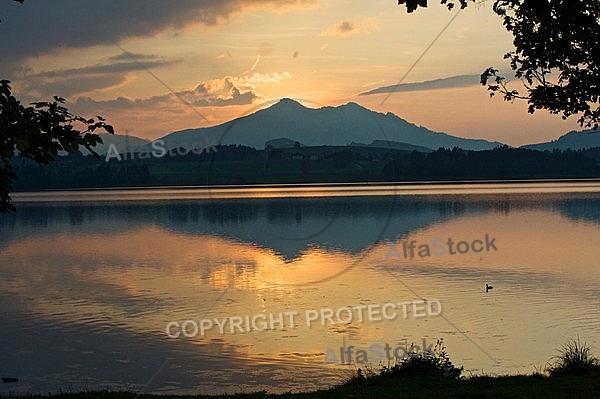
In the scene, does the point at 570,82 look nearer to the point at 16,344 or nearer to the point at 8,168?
the point at 8,168

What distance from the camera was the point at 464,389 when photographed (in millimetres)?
16594

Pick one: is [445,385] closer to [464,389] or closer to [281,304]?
[464,389]

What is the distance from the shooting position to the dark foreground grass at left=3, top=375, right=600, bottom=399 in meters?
15.4

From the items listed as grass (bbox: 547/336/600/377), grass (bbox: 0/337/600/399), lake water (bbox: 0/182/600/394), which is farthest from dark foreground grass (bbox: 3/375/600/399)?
lake water (bbox: 0/182/600/394)

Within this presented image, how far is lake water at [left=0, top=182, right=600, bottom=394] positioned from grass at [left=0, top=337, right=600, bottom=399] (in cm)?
275

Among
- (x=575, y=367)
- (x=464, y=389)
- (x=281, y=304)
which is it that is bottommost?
→ (x=281, y=304)

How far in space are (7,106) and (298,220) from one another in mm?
9707

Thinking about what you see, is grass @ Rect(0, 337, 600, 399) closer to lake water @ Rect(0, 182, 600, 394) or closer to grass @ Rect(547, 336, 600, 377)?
grass @ Rect(547, 336, 600, 377)

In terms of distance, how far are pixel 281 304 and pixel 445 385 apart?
18.2 m

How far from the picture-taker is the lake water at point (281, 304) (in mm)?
23422

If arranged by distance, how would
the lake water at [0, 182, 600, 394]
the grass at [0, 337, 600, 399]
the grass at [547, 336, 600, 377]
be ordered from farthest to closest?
the lake water at [0, 182, 600, 394]
the grass at [547, 336, 600, 377]
the grass at [0, 337, 600, 399]

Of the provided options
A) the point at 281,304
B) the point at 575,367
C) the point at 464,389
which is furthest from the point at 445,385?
the point at 281,304

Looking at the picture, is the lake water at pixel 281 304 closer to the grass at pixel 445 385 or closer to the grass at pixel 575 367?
the grass at pixel 575 367

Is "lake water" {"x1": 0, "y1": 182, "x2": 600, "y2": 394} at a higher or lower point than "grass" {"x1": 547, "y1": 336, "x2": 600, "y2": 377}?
lower
